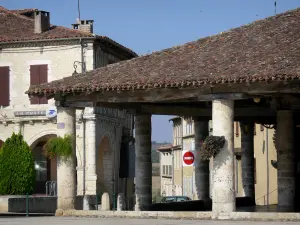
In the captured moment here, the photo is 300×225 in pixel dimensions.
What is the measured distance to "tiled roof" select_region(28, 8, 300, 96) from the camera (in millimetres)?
23656

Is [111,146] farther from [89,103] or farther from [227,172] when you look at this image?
[227,172]

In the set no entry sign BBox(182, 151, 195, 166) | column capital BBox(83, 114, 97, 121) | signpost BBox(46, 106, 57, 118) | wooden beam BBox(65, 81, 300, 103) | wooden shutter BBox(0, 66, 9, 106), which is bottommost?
no entry sign BBox(182, 151, 195, 166)

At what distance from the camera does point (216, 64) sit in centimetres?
2497

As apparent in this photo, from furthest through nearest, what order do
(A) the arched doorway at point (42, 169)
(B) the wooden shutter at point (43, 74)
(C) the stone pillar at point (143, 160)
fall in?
(A) the arched doorway at point (42, 169)
(B) the wooden shutter at point (43, 74)
(C) the stone pillar at point (143, 160)

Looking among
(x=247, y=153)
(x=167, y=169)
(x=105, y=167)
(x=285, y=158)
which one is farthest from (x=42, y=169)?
(x=167, y=169)

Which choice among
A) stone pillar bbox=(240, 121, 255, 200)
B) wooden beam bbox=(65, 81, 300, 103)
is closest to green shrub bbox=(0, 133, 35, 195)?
stone pillar bbox=(240, 121, 255, 200)

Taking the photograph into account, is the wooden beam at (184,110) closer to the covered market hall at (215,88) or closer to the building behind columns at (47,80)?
the covered market hall at (215,88)

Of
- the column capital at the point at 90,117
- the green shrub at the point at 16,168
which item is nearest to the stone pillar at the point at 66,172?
the green shrub at the point at 16,168

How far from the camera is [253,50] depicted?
2534 cm

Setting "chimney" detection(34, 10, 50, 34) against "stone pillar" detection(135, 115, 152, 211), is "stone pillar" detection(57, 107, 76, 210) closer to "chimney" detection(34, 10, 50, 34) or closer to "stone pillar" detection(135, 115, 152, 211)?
"stone pillar" detection(135, 115, 152, 211)

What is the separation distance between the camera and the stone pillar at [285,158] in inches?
1066

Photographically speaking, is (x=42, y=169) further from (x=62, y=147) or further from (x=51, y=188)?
(x=62, y=147)

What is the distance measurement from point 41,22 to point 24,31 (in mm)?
1169

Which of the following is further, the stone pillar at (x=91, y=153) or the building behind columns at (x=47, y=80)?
the building behind columns at (x=47, y=80)
